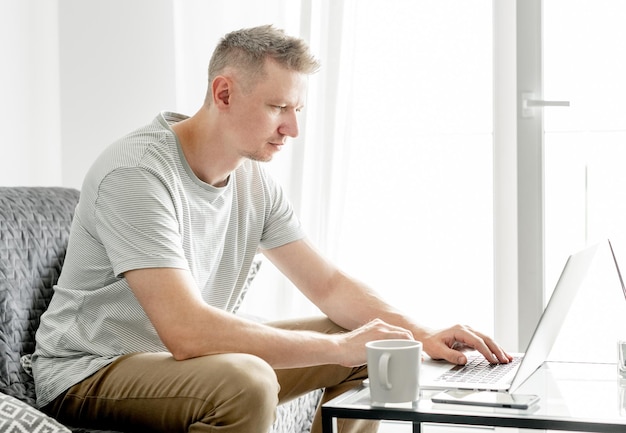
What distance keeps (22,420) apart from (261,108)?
0.83 metres

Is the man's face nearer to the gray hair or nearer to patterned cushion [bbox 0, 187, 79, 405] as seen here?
the gray hair

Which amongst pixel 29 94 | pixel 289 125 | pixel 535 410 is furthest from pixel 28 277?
pixel 535 410

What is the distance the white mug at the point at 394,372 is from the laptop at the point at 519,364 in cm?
11

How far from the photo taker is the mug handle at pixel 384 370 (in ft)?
4.30

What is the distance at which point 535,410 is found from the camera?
1297 millimetres

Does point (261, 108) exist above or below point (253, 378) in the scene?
above

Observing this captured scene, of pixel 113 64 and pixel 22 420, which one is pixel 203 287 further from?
pixel 113 64

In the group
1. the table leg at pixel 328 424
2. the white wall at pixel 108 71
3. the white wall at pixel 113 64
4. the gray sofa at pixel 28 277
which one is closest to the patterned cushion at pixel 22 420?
the gray sofa at pixel 28 277

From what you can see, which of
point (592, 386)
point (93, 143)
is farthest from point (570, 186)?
point (93, 143)

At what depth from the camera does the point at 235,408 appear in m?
1.51

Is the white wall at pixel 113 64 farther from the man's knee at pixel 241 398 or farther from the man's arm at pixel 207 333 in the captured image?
the man's knee at pixel 241 398

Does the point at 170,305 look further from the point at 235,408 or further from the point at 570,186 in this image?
the point at 570,186

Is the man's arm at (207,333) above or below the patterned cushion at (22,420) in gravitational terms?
above

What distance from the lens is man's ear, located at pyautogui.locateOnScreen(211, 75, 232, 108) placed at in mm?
1946
